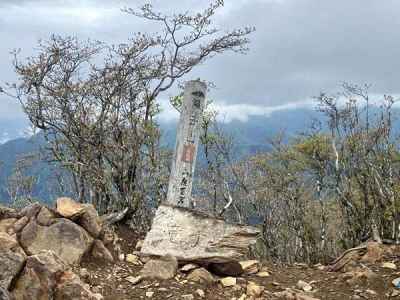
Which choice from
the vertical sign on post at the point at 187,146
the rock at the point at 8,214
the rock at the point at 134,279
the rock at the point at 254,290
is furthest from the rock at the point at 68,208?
the rock at the point at 254,290

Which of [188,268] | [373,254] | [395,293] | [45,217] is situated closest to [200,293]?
[188,268]

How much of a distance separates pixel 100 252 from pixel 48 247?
0.82 m

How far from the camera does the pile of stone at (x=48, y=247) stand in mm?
5566

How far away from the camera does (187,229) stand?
8.05 m

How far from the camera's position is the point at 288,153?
20.3 meters

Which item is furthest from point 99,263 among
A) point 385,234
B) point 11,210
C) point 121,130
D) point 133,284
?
point 385,234

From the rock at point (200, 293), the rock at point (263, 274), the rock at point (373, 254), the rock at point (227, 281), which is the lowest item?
the rock at point (200, 293)

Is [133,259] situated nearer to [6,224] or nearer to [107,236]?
[107,236]

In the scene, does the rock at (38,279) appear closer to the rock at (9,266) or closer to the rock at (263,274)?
the rock at (9,266)

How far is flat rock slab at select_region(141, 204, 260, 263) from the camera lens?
7855mm

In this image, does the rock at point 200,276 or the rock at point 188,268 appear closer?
the rock at point 200,276

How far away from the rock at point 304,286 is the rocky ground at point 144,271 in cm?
2

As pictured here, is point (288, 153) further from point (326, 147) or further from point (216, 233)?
point (216, 233)

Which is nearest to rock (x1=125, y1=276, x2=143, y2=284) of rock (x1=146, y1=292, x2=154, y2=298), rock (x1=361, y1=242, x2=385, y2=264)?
rock (x1=146, y1=292, x2=154, y2=298)
